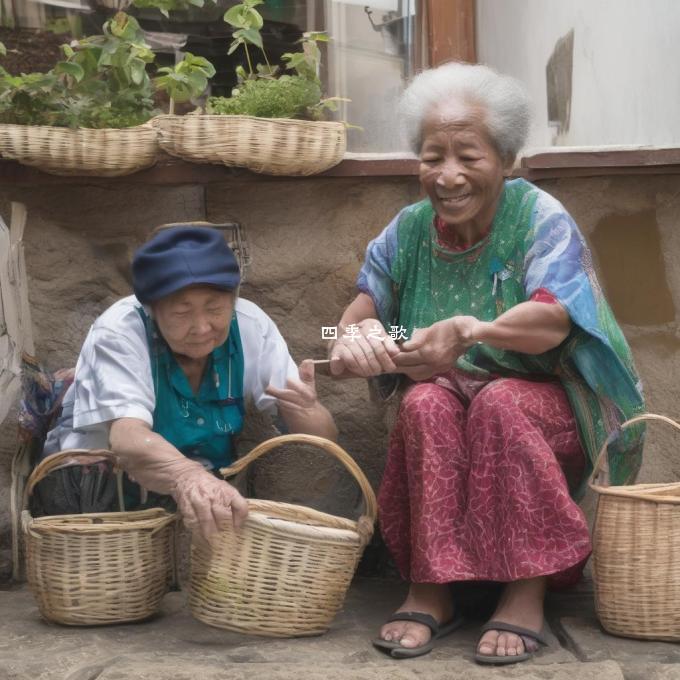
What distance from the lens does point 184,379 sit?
3.52 m

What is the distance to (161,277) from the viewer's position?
3.29 meters

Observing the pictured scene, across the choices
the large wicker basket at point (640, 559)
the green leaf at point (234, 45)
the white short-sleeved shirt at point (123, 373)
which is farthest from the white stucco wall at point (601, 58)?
the large wicker basket at point (640, 559)

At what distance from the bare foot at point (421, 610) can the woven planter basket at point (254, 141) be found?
4.50ft

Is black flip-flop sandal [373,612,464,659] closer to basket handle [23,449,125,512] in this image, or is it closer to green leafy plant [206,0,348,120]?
basket handle [23,449,125,512]

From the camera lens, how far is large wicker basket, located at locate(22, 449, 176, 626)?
10.8 feet

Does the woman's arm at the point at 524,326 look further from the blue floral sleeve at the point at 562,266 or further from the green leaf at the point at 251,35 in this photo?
the green leaf at the point at 251,35

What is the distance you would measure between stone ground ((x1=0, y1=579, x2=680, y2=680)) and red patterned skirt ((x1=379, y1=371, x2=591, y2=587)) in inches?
8.1

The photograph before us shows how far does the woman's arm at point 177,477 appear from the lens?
3.10 metres

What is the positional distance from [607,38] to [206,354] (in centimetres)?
198

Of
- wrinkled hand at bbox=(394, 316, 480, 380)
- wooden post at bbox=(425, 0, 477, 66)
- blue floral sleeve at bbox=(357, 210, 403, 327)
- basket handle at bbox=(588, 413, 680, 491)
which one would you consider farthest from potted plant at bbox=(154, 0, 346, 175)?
basket handle at bbox=(588, 413, 680, 491)

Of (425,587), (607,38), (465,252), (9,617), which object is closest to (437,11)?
(607,38)

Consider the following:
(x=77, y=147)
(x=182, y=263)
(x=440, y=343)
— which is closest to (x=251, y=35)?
(x=77, y=147)

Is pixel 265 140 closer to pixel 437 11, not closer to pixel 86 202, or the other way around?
pixel 86 202

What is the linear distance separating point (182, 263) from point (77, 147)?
2.60 feet
